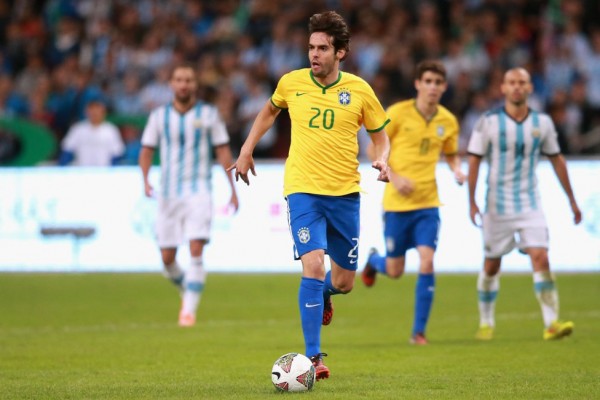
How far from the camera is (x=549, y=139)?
450 inches

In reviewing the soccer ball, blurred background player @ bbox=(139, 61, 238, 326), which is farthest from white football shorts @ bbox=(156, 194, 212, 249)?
the soccer ball

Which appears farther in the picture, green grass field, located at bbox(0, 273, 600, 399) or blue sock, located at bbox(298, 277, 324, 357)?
blue sock, located at bbox(298, 277, 324, 357)

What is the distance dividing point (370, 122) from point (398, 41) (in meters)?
13.9

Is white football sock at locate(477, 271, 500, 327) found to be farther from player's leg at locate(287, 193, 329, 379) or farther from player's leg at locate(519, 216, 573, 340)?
player's leg at locate(287, 193, 329, 379)

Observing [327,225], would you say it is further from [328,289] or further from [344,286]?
[328,289]

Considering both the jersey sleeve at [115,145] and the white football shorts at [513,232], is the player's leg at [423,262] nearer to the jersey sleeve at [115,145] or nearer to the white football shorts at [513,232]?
the white football shorts at [513,232]

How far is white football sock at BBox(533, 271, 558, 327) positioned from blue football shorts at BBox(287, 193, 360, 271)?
3.06m

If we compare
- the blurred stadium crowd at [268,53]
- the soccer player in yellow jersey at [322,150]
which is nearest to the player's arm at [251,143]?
the soccer player in yellow jersey at [322,150]

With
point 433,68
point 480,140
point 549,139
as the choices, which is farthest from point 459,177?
point 433,68

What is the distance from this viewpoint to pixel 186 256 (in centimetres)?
1862

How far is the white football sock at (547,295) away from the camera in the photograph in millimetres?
11320

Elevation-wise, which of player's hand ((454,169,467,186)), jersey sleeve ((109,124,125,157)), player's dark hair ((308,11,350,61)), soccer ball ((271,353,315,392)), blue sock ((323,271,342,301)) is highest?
player's dark hair ((308,11,350,61))

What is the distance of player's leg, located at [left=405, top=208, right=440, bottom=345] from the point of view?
11000 millimetres

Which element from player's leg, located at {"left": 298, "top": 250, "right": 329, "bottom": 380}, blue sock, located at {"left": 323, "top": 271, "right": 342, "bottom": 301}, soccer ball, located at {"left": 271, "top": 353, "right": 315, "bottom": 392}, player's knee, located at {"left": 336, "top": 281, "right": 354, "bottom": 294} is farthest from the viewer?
blue sock, located at {"left": 323, "top": 271, "right": 342, "bottom": 301}
